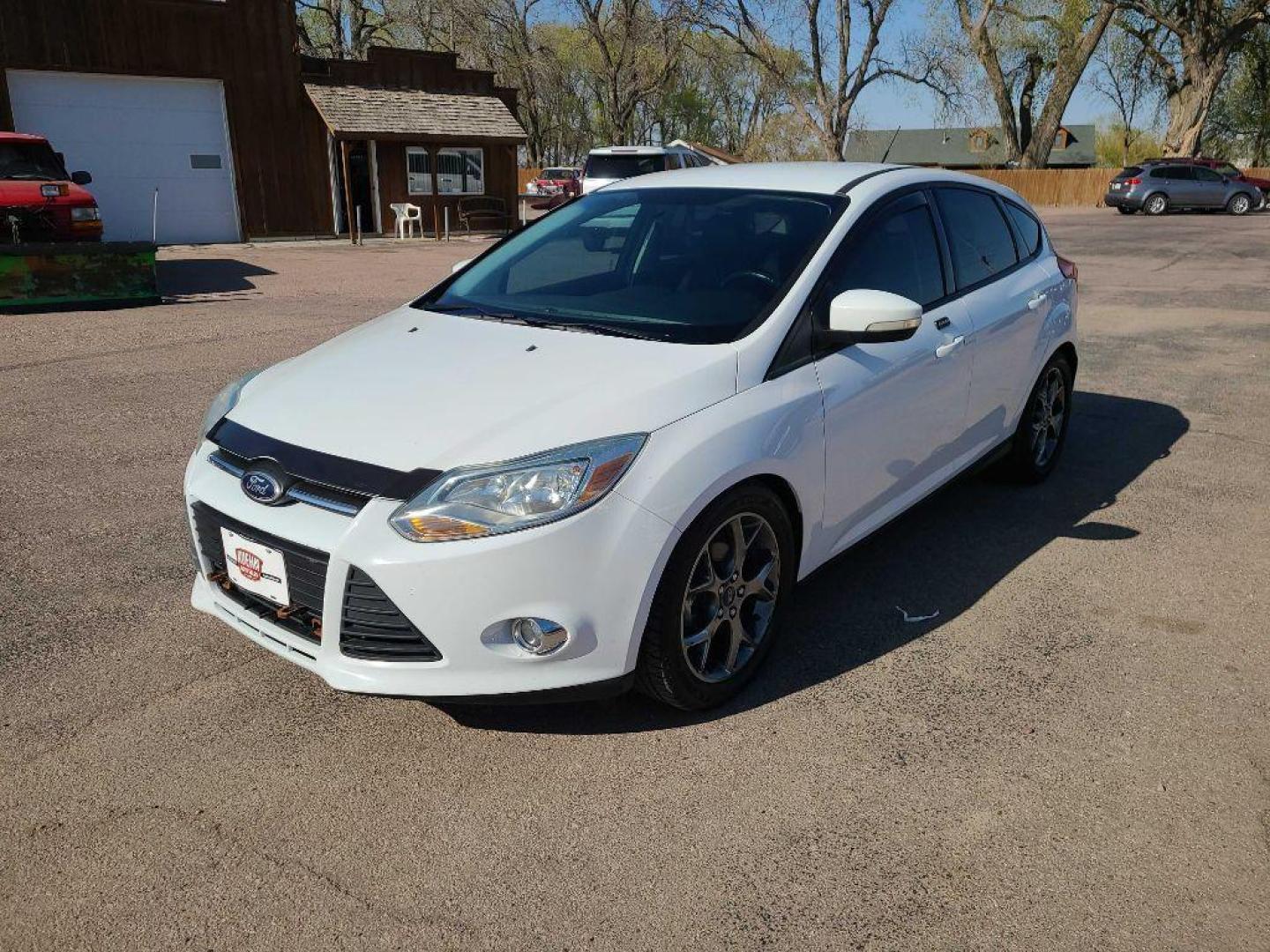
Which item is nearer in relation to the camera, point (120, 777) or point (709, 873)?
point (709, 873)

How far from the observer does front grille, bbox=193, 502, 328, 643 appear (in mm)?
2801

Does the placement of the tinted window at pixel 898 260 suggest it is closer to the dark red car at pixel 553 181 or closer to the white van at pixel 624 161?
the white van at pixel 624 161

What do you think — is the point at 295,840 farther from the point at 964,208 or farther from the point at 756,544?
the point at 964,208

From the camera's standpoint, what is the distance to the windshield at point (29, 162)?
12820 millimetres

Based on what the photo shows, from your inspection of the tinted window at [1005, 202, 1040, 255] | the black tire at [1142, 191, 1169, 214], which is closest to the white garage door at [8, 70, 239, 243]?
the tinted window at [1005, 202, 1040, 255]

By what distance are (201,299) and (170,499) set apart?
8466mm

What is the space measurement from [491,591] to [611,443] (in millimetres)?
519

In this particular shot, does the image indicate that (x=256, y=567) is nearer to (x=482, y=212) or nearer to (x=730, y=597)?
(x=730, y=597)

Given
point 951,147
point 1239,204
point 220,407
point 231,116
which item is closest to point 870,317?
point 220,407

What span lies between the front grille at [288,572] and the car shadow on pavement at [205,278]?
10554 mm

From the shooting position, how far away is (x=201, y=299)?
41.8 feet

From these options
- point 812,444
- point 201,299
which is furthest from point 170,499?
point 201,299

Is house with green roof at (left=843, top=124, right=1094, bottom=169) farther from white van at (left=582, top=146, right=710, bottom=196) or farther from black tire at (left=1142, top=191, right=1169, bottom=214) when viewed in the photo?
white van at (left=582, top=146, right=710, bottom=196)

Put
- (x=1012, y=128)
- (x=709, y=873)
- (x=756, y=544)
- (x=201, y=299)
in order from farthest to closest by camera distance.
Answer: (x=1012, y=128)
(x=201, y=299)
(x=756, y=544)
(x=709, y=873)
